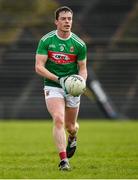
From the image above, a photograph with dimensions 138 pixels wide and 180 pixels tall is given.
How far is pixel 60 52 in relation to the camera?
1010 cm

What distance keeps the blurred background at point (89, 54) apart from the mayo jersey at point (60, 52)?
21.1 m

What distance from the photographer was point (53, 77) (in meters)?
9.91

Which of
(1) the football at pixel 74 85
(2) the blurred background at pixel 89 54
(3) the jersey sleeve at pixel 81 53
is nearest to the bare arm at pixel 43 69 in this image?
(1) the football at pixel 74 85

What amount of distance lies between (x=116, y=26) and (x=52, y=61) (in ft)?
82.0

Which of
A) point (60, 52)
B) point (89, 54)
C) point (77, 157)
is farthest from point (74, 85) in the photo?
point (89, 54)

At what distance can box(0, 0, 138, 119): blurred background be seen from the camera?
32.2m

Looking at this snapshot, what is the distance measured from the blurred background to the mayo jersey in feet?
69.1

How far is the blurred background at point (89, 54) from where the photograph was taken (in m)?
32.2

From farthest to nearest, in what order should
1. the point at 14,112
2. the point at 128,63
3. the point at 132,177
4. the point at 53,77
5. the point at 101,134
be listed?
1. the point at 128,63
2. the point at 14,112
3. the point at 101,134
4. the point at 53,77
5. the point at 132,177

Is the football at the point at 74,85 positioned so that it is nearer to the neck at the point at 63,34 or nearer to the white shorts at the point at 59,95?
the white shorts at the point at 59,95

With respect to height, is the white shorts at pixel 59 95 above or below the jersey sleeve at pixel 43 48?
below

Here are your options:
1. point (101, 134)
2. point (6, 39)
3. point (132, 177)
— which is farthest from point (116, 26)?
point (132, 177)

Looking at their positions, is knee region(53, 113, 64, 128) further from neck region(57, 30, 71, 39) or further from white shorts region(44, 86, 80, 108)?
neck region(57, 30, 71, 39)

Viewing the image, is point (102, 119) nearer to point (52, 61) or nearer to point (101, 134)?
point (101, 134)
